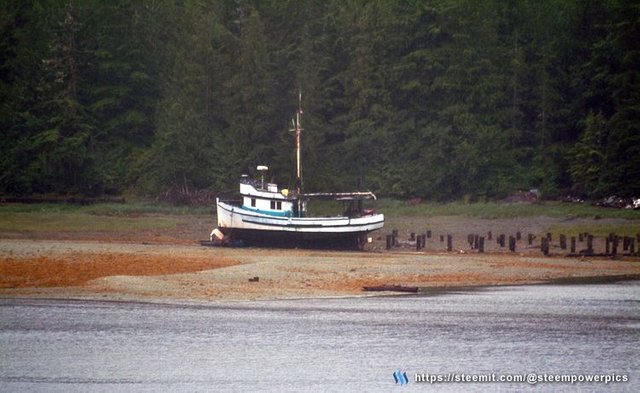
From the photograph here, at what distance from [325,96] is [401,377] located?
58.3m

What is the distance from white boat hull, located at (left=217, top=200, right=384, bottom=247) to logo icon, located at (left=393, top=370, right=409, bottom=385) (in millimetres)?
29024

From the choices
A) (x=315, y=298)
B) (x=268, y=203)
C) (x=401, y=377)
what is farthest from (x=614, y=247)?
(x=401, y=377)

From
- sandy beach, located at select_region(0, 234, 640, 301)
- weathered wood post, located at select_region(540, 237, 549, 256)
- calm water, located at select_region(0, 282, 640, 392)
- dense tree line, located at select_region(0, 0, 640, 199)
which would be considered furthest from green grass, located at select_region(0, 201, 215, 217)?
calm water, located at select_region(0, 282, 640, 392)

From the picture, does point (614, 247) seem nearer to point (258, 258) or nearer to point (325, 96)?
point (258, 258)

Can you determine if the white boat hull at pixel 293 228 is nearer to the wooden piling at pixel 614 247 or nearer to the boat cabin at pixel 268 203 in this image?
the boat cabin at pixel 268 203

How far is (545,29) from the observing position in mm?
76062

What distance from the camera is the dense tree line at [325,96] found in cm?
7219

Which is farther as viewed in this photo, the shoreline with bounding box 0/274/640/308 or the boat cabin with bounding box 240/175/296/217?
the boat cabin with bounding box 240/175/296/217

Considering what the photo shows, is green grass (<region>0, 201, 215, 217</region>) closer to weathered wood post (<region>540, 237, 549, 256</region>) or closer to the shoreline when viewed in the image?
weathered wood post (<region>540, 237, 549, 256</region>)

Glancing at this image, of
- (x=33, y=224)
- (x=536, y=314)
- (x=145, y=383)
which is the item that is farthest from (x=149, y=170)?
(x=145, y=383)

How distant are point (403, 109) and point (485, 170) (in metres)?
8.42

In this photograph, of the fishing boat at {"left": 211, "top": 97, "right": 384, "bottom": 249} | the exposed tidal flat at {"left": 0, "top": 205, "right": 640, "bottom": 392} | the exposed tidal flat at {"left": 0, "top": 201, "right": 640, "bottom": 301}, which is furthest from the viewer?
the fishing boat at {"left": 211, "top": 97, "right": 384, "bottom": 249}

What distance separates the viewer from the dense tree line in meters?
72.2

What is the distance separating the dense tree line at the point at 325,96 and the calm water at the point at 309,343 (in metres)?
39.4
